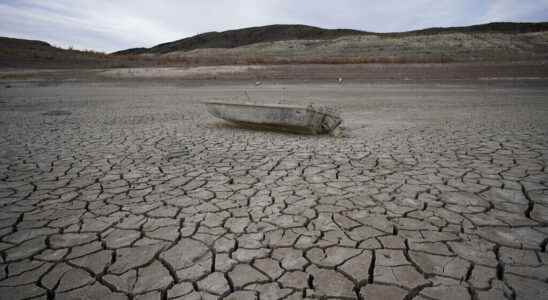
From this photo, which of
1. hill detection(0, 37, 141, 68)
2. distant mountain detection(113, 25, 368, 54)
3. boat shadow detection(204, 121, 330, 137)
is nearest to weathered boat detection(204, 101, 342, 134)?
boat shadow detection(204, 121, 330, 137)

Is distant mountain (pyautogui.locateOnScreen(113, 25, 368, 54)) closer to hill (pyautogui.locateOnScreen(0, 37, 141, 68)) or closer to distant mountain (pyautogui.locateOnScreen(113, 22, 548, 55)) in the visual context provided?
distant mountain (pyautogui.locateOnScreen(113, 22, 548, 55))

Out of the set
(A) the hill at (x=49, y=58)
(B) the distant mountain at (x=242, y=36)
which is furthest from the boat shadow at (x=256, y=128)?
(B) the distant mountain at (x=242, y=36)

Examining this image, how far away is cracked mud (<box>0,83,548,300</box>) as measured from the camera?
1733 mm

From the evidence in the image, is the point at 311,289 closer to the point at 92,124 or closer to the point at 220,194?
the point at 220,194

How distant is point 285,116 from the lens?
5352 millimetres

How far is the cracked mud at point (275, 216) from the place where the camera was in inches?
68.2

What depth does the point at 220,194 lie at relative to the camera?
297 cm

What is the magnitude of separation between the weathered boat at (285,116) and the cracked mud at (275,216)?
29cm

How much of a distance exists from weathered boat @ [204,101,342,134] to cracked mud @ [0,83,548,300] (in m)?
0.29

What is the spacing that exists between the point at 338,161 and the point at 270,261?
7.52 feet

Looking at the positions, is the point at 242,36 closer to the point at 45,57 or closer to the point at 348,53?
the point at 348,53

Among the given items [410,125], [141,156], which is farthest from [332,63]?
[141,156]

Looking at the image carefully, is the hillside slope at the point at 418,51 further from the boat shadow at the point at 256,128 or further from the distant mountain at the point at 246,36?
the distant mountain at the point at 246,36

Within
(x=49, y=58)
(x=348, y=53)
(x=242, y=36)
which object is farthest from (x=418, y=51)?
(x=242, y=36)
